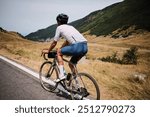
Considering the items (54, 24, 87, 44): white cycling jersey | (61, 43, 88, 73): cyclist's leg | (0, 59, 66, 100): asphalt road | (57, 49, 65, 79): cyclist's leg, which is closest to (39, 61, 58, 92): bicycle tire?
(0, 59, 66, 100): asphalt road

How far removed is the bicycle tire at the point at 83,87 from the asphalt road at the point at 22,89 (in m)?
0.44

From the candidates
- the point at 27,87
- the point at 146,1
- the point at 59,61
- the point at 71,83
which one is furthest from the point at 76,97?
the point at 146,1

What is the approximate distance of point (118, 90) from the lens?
24.6 ft

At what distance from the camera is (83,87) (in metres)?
5.63

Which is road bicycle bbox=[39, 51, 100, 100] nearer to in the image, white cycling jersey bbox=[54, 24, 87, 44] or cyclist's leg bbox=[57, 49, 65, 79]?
cyclist's leg bbox=[57, 49, 65, 79]

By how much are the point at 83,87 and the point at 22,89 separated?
6.67 ft

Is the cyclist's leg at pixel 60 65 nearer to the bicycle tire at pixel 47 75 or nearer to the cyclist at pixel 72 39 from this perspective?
the cyclist at pixel 72 39

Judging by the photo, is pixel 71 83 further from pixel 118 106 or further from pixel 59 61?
pixel 118 106

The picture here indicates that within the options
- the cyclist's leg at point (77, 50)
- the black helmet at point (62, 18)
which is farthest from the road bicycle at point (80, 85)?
the black helmet at point (62, 18)

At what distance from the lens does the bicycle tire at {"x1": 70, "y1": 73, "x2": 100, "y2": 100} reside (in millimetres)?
5418

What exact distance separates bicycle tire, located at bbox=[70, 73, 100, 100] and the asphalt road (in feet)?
1.44

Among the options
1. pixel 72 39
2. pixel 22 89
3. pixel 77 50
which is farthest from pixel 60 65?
pixel 22 89

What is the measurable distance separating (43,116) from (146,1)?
151405mm

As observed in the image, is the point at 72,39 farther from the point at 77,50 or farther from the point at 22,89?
the point at 22,89
